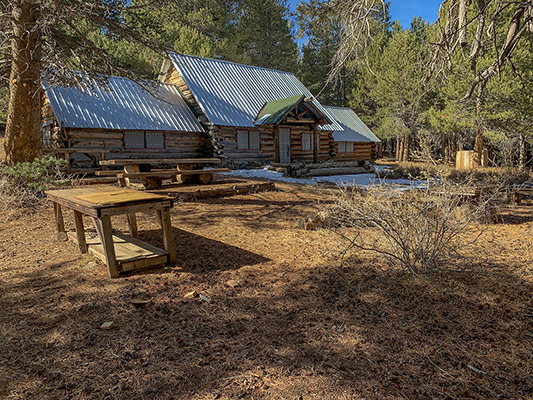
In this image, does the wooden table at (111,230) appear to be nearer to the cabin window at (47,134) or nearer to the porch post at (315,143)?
the cabin window at (47,134)

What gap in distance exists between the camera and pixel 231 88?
2244 centimetres

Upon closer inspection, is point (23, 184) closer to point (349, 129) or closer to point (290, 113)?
point (290, 113)

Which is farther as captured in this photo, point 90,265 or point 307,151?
point 307,151

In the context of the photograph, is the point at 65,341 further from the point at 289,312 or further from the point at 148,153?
the point at 148,153

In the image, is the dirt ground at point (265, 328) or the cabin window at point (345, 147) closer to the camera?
the dirt ground at point (265, 328)

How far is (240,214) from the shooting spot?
→ 314 inches

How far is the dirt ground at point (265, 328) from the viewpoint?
249cm

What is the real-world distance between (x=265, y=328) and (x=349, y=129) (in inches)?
1105

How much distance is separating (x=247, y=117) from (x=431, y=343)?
19163mm

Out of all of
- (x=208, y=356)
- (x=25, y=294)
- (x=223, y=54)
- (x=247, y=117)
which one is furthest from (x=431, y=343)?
(x=223, y=54)

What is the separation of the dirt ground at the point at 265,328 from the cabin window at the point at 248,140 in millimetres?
16113

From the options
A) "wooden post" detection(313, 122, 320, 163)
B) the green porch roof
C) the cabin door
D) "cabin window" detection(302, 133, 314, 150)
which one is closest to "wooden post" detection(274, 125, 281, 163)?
the cabin door

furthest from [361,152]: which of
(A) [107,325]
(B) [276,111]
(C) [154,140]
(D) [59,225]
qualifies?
(A) [107,325]

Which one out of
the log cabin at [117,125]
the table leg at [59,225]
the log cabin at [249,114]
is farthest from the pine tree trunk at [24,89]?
the log cabin at [249,114]
